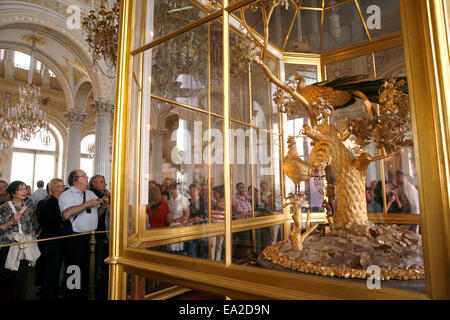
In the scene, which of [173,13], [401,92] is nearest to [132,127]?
[173,13]

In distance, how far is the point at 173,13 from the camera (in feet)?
5.93

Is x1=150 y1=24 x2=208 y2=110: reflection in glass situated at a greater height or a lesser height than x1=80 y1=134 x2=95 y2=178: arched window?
lesser

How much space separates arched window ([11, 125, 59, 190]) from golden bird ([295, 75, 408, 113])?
17.0 m

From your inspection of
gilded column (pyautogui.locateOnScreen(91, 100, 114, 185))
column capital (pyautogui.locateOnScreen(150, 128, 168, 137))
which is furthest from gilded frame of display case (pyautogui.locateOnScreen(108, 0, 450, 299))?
gilded column (pyautogui.locateOnScreen(91, 100, 114, 185))

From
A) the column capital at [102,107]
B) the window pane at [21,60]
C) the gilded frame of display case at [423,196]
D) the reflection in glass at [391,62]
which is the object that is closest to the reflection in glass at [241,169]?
the gilded frame of display case at [423,196]

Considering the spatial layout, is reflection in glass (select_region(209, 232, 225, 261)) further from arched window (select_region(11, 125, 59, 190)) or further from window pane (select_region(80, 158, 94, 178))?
window pane (select_region(80, 158, 94, 178))

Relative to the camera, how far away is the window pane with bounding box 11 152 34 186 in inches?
603

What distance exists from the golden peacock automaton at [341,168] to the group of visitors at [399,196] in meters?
0.07

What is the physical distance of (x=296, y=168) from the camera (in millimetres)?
1598

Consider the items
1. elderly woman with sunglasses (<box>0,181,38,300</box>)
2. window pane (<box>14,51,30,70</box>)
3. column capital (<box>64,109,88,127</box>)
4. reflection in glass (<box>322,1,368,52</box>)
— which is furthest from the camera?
window pane (<box>14,51,30,70</box>)

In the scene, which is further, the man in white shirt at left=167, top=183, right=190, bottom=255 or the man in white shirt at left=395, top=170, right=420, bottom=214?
the man in white shirt at left=167, top=183, right=190, bottom=255

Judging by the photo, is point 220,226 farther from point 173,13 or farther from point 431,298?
point 173,13

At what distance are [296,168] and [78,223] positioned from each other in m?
2.46

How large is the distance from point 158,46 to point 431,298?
71.7 inches
